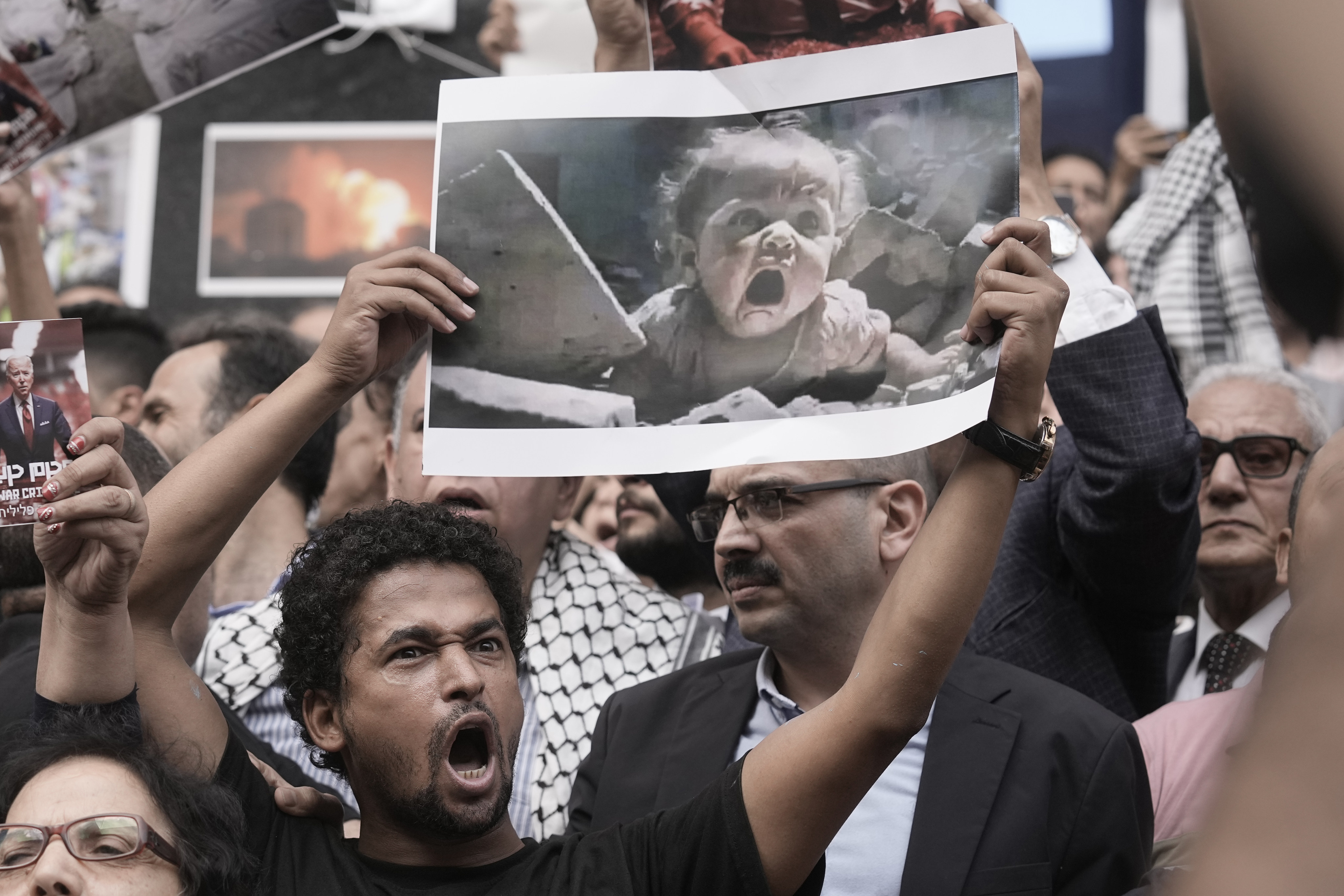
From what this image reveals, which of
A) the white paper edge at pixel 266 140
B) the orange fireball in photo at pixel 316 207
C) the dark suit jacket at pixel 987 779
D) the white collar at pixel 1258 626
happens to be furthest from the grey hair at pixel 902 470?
the white paper edge at pixel 266 140

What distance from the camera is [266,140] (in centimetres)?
530

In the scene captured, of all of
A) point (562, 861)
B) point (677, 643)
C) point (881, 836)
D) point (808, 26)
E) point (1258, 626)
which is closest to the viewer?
point (562, 861)

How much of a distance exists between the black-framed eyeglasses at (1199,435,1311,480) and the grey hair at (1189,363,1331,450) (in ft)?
0.17

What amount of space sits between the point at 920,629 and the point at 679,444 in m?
0.41

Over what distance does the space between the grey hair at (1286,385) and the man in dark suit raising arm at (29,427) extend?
2.60 metres

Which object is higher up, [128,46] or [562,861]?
[128,46]

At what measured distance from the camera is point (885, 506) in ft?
8.57

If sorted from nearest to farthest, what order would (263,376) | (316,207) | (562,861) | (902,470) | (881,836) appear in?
1. (562,861)
2. (881,836)
3. (902,470)
4. (263,376)
5. (316,207)

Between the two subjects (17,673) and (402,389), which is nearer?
(17,673)

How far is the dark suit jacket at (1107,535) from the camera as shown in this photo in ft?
8.05

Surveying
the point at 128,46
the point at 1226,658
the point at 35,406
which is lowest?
the point at 1226,658

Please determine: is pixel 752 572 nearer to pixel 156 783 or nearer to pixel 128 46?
pixel 156 783

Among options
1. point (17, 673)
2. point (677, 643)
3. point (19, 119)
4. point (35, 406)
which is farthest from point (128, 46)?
point (677, 643)

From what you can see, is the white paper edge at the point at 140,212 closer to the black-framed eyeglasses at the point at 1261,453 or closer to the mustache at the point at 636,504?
the mustache at the point at 636,504
